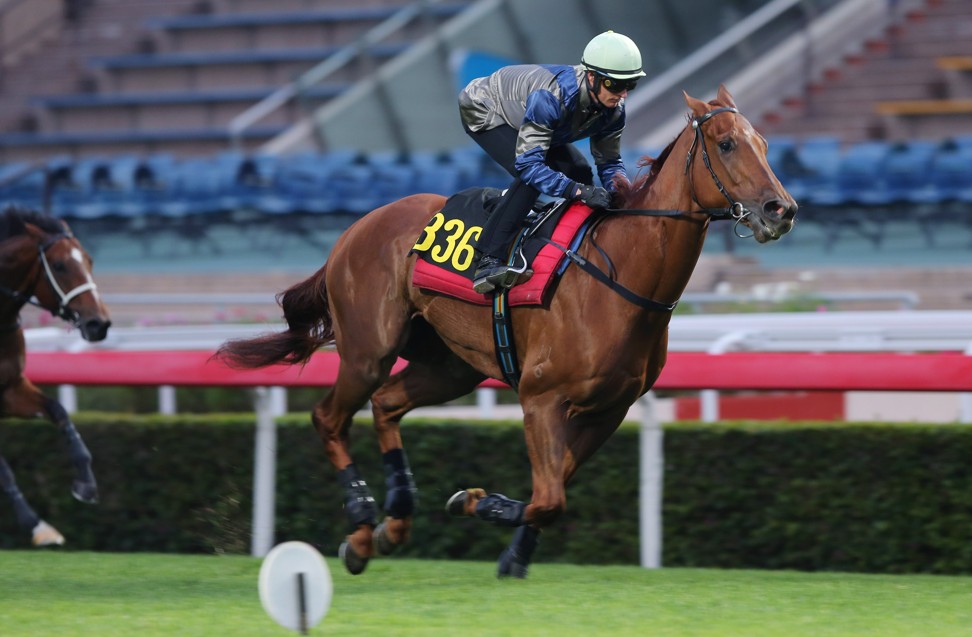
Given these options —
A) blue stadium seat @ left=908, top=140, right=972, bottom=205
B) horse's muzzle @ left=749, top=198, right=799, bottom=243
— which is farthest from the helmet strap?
blue stadium seat @ left=908, top=140, right=972, bottom=205

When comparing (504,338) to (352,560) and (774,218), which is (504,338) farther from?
(774,218)

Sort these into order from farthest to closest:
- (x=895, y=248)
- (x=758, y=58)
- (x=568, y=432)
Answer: (x=758, y=58), (x=895, y=248), (x=568, y=432)

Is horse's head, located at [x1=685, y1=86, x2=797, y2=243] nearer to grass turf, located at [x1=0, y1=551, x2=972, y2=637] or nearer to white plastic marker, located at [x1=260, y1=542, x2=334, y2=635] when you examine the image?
grass turf, located at [x1=0, y1=551, x2=972, y2=637]

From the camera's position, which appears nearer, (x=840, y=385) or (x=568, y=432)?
(x=568, y=432)

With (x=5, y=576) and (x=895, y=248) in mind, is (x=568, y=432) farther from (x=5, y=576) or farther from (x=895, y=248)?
(x=895, y=248)

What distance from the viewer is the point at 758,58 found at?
15.9 m

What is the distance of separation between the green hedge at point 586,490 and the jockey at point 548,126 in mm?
1228

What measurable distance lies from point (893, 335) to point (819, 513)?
1518 millimetres

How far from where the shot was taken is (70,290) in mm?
6316

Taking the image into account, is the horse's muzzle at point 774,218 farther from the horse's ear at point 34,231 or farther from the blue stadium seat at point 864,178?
the blue stadium seat at point 864,178

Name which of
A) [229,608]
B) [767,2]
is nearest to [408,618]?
[229,608]

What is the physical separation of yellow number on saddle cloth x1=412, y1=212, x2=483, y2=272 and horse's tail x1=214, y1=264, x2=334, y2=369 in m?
0.66

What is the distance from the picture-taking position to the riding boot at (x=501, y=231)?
483 cm

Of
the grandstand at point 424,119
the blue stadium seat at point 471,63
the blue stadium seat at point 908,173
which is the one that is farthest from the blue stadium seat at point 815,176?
the blue stadium seat at point 471,63
